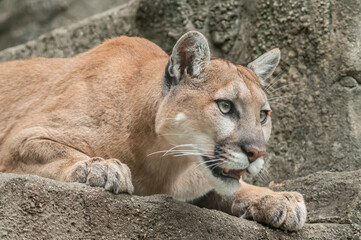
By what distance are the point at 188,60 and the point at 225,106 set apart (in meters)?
0.55

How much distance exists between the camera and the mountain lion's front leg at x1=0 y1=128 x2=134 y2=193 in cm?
426

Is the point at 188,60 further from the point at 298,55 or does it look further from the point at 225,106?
the point at 298,55

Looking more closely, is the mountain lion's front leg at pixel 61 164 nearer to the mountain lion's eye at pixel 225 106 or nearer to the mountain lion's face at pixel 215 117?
the mountain lion's face at pixel 215 117

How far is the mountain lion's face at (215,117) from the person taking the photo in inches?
177

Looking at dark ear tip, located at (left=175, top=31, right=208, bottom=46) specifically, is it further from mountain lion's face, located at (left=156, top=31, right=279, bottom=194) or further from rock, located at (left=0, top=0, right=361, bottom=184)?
rock, located at (left=0, top=0, right=361, bottom=184)

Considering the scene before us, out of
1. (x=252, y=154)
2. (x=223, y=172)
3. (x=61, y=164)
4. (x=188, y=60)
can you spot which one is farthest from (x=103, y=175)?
(x=188, y=60)

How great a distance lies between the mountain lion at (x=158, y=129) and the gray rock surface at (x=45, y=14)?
4295mm

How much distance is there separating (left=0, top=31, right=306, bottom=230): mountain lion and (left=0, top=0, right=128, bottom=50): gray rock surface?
14.1 feet

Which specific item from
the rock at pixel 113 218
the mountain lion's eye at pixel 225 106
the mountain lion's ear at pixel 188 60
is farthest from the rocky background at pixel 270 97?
the mountain lion's ear at pixel 188 60

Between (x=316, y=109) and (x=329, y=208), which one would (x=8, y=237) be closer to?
(x=329, y=208)

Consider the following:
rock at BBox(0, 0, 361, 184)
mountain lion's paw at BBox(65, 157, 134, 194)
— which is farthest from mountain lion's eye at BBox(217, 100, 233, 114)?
rock at BBox(0, 0, 361, 184)

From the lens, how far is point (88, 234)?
12.8ft

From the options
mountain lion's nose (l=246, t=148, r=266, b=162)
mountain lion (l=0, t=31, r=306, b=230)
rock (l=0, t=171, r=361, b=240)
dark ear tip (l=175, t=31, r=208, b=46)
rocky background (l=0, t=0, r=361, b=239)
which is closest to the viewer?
rock (l=0, t=171, r=361, b=240)

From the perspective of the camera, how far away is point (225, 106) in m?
4.77
